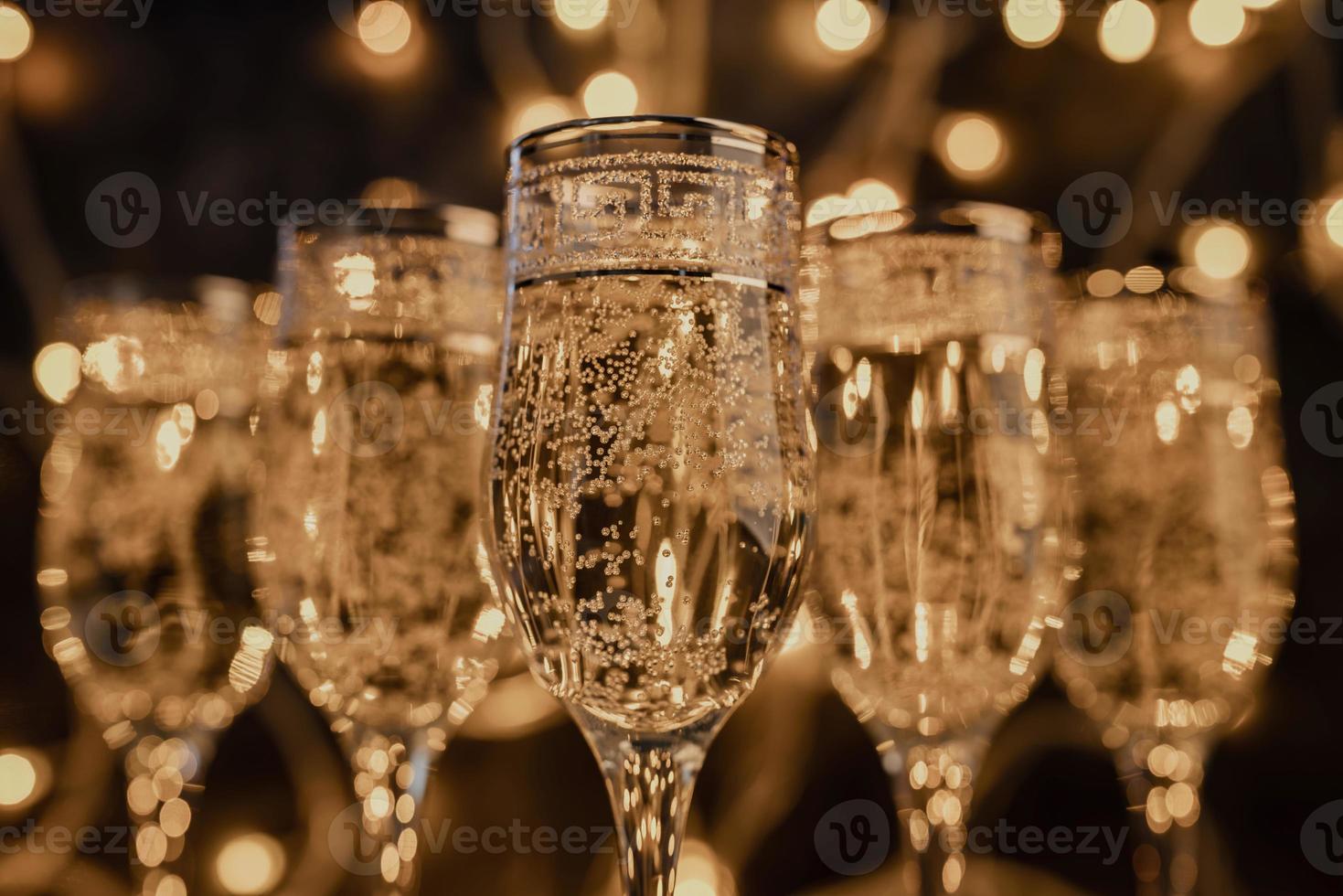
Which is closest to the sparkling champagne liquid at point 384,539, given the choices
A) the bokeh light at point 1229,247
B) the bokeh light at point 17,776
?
the bokeh light at point 17,776

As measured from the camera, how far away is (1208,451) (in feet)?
1.97

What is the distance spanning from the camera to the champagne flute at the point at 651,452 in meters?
0.30

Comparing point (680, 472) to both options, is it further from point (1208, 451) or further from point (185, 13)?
point (185, 13)

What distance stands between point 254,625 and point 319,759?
1.09 feet

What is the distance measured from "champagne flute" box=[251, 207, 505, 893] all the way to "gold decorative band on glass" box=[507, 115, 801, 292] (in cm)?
14

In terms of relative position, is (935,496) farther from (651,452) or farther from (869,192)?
(869,192)

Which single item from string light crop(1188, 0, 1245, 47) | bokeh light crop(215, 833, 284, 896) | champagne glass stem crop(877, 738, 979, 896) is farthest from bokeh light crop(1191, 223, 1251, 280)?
bokeh light crop(215, 833, 284, 896)

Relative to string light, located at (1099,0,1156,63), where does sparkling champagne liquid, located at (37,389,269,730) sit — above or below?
below

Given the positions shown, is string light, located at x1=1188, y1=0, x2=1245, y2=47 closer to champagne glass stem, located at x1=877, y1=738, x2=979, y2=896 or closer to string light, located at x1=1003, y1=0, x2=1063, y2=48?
string light, located at x1=1003, y1=0, x2=1063, y2=48

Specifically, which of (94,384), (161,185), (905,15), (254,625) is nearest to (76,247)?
(161,185)

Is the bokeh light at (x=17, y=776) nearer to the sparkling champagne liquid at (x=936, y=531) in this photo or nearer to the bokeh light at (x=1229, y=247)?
the sparkling champagne liquid at (x=936, y=531)

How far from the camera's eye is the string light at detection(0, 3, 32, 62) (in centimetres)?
92

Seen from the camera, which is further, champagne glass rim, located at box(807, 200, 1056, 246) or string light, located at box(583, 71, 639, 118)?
string light, located at box(583, 71, 639, 118)

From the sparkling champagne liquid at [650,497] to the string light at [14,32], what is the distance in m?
0.78
